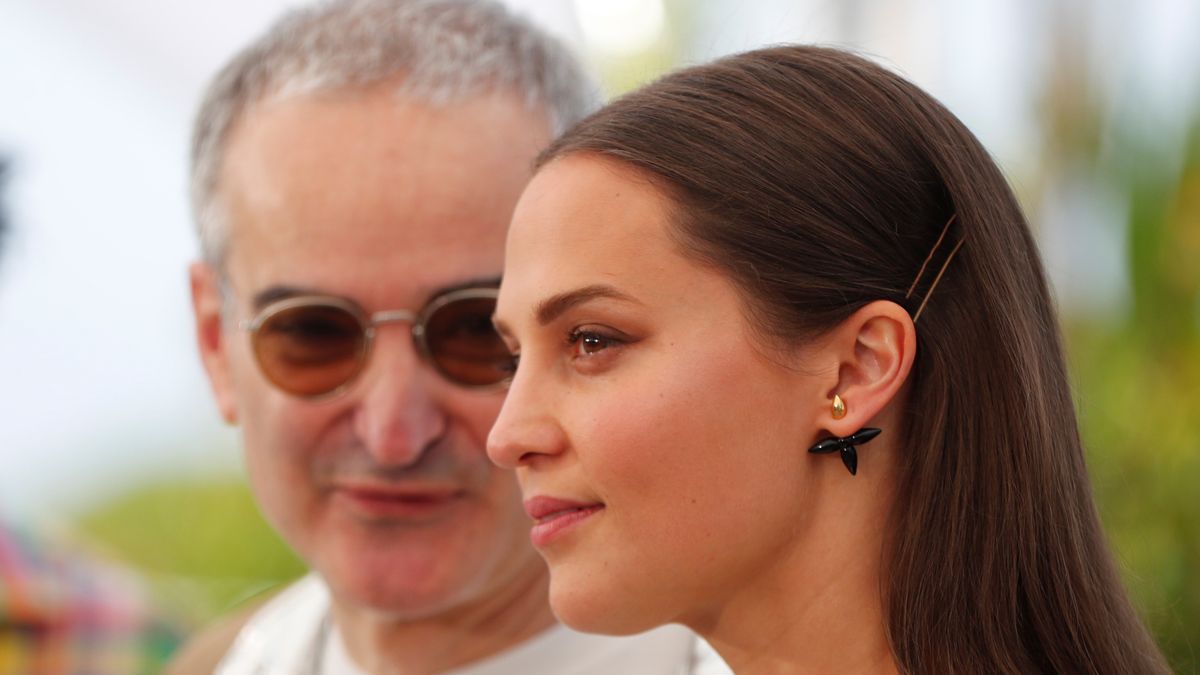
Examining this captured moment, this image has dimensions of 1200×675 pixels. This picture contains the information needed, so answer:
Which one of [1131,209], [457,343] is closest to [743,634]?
[457,343]

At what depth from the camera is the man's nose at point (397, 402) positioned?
8.25 ft

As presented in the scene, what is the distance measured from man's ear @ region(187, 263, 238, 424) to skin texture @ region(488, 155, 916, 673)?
1.23 meters

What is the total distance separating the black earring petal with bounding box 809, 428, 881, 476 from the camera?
180 cm

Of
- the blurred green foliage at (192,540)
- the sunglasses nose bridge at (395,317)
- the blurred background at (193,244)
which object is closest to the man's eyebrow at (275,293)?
the sunglasses nose bridge at (395,317)

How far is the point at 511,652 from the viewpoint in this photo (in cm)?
280

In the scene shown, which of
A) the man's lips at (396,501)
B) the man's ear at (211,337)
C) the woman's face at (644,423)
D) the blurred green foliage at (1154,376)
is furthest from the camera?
the blurred green foliage at (1154,376)

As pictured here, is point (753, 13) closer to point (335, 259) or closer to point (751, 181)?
point (335, 259)

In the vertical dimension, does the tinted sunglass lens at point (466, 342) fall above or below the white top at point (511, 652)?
above

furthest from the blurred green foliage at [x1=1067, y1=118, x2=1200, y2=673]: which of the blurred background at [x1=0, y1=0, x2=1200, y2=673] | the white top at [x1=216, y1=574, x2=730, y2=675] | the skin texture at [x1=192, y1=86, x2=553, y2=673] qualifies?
the skin texture at [x1=192, y1=86, x2=553, y2=673]

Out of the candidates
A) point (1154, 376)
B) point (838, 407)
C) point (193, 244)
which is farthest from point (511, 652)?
point (1154, 376)

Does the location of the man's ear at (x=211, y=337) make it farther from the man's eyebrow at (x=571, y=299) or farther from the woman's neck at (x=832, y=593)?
the woman's neck at (x=832, y=593)

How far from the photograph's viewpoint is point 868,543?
1.85 metres

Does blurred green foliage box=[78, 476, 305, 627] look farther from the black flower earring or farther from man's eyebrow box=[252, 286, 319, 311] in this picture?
the black flower earring

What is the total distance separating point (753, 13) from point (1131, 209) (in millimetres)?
1419
